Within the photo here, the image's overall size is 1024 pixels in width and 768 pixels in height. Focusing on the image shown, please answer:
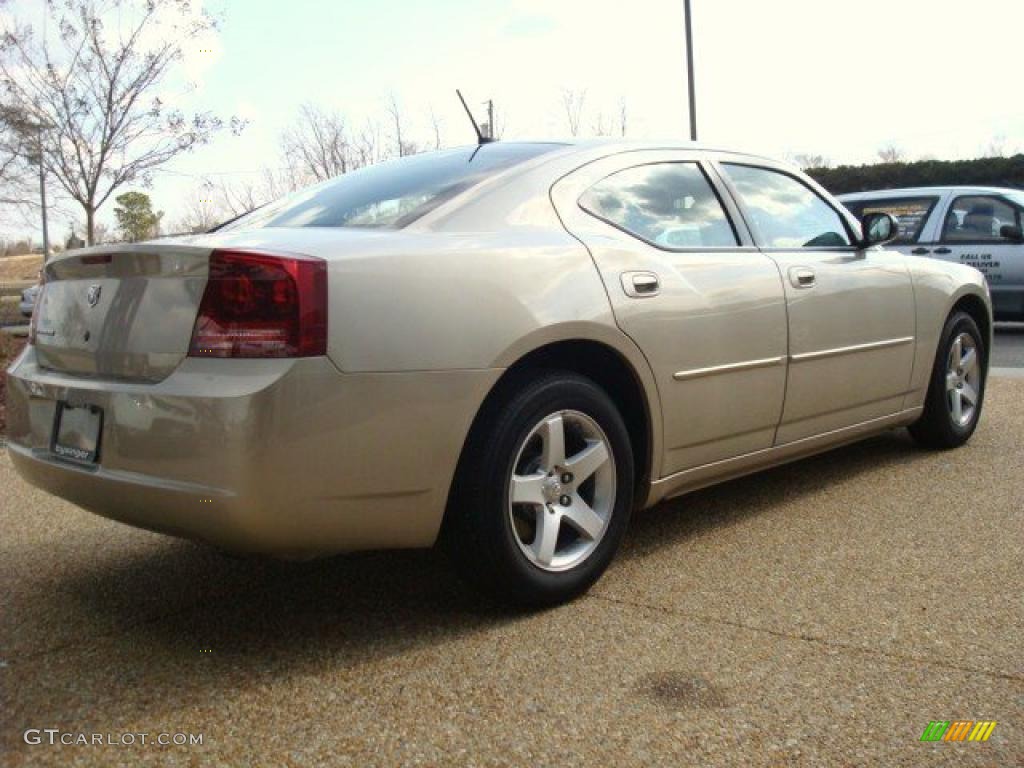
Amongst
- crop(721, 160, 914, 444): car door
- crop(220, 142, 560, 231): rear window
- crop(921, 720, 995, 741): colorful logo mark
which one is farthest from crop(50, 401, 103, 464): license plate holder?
crop(721, 160, 914, 444): car door

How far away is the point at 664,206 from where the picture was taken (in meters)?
3.74

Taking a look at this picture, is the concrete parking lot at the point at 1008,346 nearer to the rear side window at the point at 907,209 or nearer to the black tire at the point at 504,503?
the rear side window at the point at 907,209

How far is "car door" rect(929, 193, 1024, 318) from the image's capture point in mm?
10977

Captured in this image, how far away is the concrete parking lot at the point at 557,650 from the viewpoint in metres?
2.31

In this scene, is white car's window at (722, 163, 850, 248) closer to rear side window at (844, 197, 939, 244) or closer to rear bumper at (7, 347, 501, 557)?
rear bumper at (7, 347, 501, 557)

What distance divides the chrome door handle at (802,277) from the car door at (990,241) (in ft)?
25.2

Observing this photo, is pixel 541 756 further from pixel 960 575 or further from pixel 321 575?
pixel 960 575

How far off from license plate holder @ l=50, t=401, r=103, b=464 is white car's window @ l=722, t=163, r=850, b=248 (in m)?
2.61

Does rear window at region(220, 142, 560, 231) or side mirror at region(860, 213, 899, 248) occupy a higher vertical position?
rear window at region(220, 142, 560, 231)

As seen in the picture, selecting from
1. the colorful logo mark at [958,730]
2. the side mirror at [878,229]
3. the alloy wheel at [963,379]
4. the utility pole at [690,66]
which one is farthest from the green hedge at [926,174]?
Answer: the colorful logo mark at [958,730]

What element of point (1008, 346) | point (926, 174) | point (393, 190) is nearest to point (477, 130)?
point (393, 190)

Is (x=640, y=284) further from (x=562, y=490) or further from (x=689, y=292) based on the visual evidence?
(x=562, y=490)

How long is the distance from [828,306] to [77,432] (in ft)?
9.44

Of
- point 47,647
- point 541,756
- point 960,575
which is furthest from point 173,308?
point 960,575
